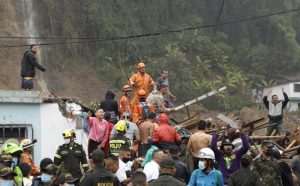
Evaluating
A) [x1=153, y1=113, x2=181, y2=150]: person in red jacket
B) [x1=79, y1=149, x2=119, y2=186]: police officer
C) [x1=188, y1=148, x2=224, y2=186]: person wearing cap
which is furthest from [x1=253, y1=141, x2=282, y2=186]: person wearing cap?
[x1=153, y1=113, x2=181, y2=150]: person in red jacket

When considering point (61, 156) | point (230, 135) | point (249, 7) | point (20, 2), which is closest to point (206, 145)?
point (230, 135)

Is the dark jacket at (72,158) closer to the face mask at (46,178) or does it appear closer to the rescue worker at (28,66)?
the face mask at (46,178)

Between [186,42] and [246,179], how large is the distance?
45179 mm

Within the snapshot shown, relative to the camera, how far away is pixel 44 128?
20.8 metres

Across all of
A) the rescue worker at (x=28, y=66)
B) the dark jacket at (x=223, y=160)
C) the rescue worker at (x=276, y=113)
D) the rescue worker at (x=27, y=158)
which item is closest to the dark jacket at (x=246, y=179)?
the dark jacket at (x=223, y=160)

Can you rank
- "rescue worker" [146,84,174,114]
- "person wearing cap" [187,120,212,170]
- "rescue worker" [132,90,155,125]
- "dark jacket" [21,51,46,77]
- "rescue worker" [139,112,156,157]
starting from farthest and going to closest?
"dark jacket" [21,51,46,77], "rescue worker" [146,84,174,114], "rescue worker" [132,90,155,125], "rescue worker" [139,112,156,157], "person wearing cap" [187,120,212,170]

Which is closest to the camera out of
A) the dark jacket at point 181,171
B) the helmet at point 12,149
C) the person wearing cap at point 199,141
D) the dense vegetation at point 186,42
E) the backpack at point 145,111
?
the helmet at point 12,149

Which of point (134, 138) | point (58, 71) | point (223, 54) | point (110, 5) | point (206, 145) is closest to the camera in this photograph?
point (206, 145)

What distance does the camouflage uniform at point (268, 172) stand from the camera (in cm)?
1296

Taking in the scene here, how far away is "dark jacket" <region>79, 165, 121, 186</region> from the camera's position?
10.9m

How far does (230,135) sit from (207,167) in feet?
11.8

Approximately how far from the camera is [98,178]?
10953 millimetres

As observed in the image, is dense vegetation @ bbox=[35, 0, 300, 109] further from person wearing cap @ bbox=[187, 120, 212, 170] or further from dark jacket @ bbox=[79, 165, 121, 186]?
dark jacket @ bbox=[79, 165, 121, 186]

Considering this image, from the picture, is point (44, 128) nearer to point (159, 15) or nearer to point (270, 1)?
point (159, 15)
